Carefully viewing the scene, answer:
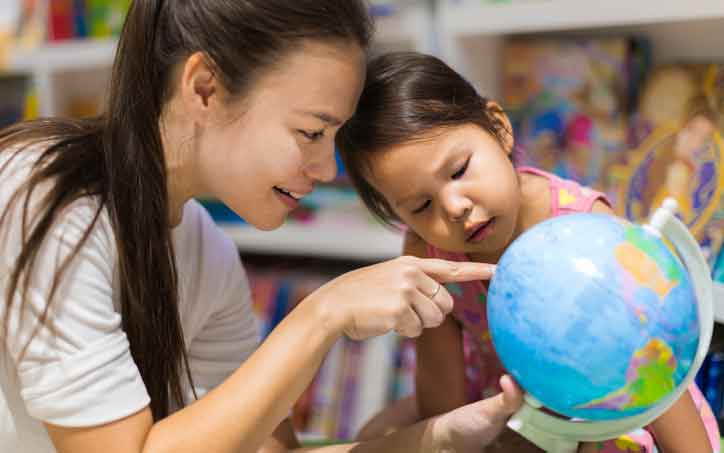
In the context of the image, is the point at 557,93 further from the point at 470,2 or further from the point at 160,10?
the point at 160,10

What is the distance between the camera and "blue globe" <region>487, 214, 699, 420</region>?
716 millimetres

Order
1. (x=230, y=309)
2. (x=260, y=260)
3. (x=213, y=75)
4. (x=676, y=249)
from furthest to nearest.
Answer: (x=260, y=260), (x=230, y=309), (x=213, y=75), (x=676, y=249)

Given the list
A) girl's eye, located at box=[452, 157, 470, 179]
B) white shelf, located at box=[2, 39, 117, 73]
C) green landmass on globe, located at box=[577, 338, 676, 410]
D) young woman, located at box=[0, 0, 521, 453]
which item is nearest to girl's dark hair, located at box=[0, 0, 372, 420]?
young woman, located at box=[0, 0, 521, 453]

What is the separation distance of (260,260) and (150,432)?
135cm

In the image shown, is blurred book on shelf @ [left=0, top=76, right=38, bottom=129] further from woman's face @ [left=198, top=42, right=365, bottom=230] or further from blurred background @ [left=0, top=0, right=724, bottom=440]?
woman's face @ [left=198, top=42, right=365, bottom=230]

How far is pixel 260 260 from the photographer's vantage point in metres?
2.23

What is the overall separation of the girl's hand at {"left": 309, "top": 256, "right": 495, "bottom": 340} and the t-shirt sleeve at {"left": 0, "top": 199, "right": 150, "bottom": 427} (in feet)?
Result: 0.83

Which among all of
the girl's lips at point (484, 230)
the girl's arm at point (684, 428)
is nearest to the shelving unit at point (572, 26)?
the girl's arm at point (684, 428)

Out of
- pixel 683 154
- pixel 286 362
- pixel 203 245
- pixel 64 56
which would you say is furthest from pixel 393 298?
pixel 64 56

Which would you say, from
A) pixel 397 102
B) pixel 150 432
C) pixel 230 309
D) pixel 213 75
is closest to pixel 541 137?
pixel 397 102

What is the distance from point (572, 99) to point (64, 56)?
139 centimetres

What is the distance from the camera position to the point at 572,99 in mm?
1621

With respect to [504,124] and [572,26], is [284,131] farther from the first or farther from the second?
[572,26]

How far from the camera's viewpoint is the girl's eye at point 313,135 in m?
0.98
